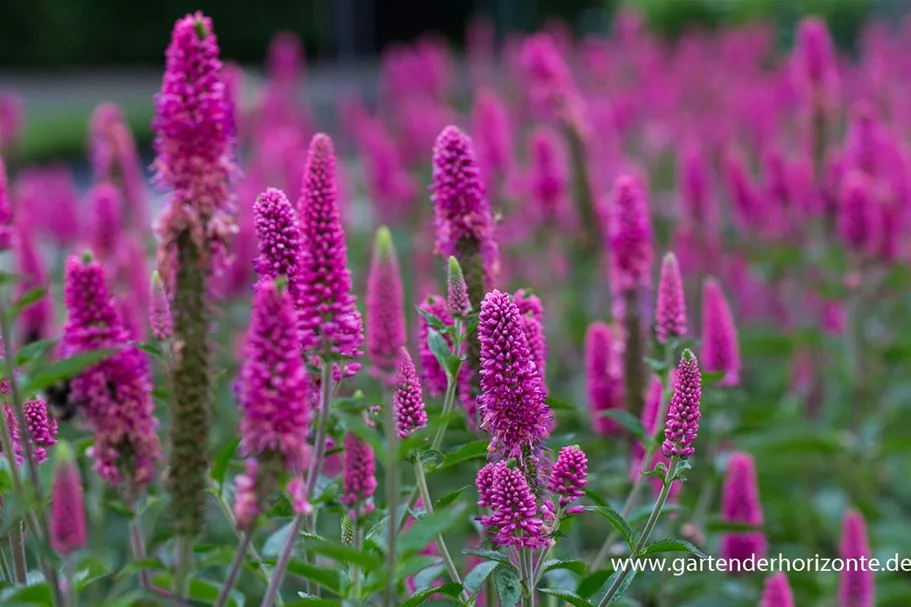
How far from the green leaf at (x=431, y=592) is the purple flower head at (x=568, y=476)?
0.95 feet

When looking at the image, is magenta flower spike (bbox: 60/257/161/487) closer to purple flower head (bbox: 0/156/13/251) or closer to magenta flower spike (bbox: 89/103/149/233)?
purple flower head (bbox: 0/156/13/251)

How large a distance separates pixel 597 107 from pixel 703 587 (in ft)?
17.2

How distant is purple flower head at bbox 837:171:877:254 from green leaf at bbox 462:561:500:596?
3.35 meters

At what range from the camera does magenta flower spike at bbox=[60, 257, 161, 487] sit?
6.47 feet

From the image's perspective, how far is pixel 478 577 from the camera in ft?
7.68

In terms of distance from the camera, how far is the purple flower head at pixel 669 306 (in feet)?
9.75

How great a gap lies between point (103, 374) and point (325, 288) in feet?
1.32

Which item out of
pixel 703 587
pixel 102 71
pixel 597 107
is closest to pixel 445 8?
pixel 102 71

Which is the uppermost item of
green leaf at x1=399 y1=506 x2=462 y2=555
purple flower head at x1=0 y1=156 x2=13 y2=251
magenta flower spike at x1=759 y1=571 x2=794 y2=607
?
purple flower head at x1=0 y1=156 x2=13 y2=251

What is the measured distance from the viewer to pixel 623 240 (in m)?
3.88

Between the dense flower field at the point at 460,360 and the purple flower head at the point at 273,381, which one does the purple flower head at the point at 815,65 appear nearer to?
the dense flower field at the point at 460,360

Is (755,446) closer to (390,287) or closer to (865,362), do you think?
(865,362)

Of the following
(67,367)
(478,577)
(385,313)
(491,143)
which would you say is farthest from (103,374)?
(491,143)

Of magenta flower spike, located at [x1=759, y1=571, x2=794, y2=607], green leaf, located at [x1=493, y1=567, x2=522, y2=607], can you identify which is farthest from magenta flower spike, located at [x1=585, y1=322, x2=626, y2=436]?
green leaf, located at [x1=493, y1=567, x2=522, y2=607]
